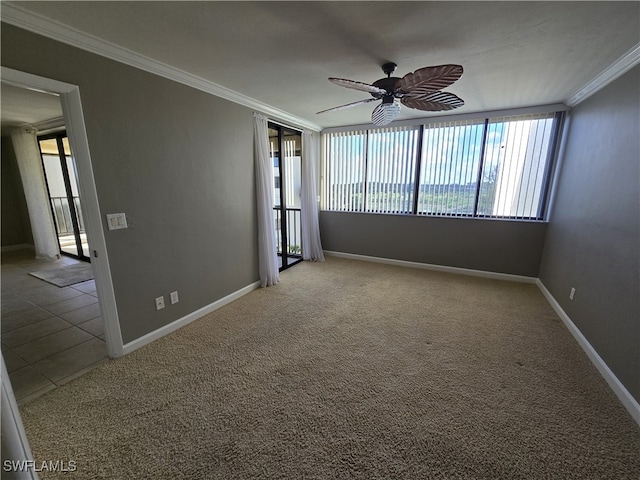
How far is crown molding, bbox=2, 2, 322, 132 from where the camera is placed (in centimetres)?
157

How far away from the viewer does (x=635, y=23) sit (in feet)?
5.50

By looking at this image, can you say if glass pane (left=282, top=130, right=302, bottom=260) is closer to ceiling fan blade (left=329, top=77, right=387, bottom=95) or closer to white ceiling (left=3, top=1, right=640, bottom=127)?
white ceiling (left=3, top=1, right=640, bottom=127)

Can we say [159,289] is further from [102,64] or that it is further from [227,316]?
[102,64]

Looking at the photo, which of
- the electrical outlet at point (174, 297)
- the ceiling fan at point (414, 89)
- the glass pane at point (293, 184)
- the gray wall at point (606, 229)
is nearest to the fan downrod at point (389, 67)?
the ceiling fan at point (414, 89)

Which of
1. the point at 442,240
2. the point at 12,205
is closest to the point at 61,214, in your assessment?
the point at 12,205

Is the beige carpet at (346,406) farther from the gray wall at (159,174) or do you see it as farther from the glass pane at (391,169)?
the glass pane at (391,169)

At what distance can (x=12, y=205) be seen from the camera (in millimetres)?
5449

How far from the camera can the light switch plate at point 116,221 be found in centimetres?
212

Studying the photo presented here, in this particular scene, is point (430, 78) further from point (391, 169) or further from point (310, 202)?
point (310, 202)

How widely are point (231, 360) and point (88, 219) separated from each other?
1566mm

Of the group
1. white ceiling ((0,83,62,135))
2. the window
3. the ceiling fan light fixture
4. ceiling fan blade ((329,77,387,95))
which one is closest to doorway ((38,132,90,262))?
white ceiling ((0,83,62,135))

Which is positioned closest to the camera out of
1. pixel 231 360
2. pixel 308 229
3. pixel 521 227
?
pixel 231 360

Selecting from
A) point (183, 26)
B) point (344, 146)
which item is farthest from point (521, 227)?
point (183, 26)

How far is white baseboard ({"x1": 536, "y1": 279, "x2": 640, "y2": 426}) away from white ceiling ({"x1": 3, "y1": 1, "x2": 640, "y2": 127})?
2383 millimetres
